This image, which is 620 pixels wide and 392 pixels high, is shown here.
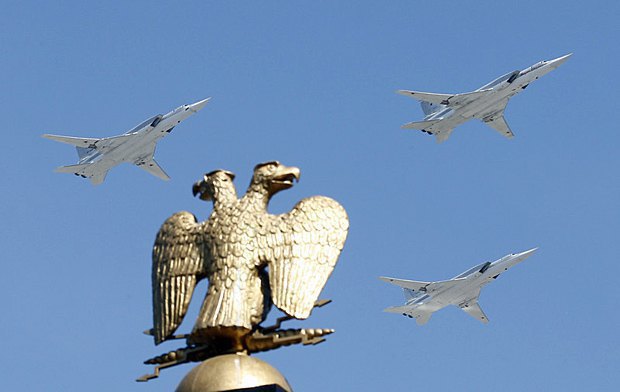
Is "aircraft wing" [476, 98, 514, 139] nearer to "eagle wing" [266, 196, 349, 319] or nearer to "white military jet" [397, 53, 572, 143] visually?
"white military jet" [397, 53, 572, 143]

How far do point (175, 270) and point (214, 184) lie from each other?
177 cm

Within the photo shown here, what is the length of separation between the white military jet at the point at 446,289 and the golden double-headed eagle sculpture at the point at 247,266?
5687cm

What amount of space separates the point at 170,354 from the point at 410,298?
60266mm

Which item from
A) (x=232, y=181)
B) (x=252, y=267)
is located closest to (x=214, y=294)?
(x=252, y=267)

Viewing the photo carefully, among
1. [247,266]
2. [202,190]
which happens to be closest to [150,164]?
[202,190]

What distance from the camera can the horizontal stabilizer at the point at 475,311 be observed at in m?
83.3

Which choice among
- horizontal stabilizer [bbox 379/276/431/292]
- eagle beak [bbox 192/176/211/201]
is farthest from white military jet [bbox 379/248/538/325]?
eagle beak [bbox 192/176/211/201]

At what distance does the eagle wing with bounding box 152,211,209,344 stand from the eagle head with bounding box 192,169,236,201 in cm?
54

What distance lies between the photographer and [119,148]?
243 feet

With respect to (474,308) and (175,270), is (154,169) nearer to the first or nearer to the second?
(474,308)

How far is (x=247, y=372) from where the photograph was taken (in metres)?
21.0

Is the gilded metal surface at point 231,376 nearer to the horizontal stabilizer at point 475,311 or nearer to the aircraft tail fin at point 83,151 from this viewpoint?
the aircraft tail fin at point 83,151

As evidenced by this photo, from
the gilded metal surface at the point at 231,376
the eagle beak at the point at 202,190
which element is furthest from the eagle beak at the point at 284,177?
the gilded metal surface at the point at 231,376

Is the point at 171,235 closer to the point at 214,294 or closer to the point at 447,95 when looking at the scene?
the point at 214,294
